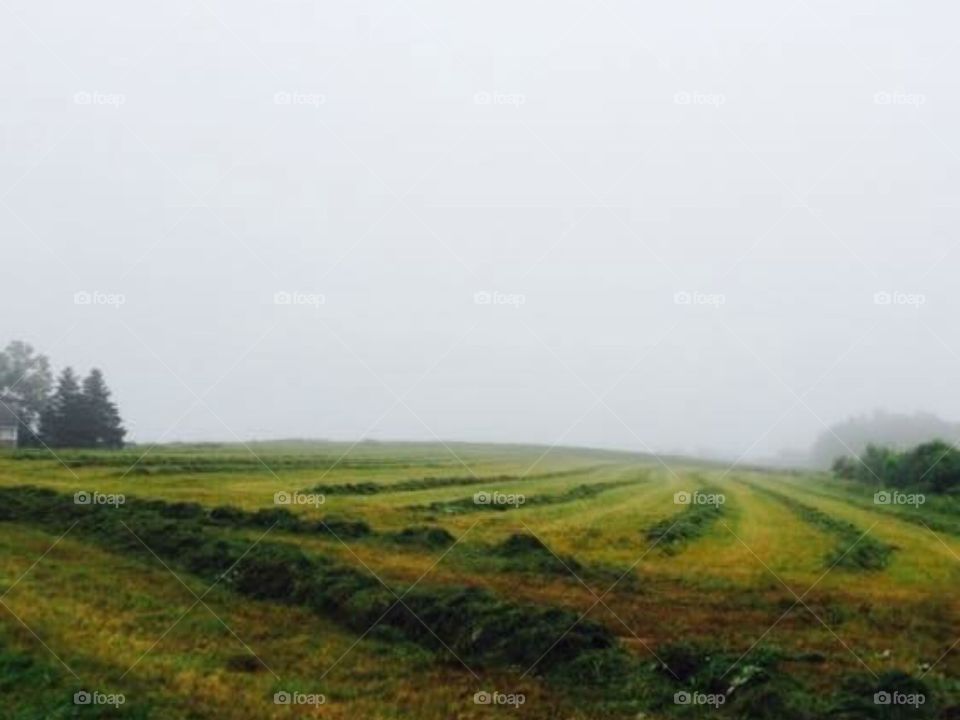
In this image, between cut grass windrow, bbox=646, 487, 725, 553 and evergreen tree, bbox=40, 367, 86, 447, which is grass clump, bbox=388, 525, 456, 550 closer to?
cut grass windrow, bbox=646, 487, 725, 553

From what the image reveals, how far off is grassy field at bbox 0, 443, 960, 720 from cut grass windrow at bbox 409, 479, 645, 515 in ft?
0.07

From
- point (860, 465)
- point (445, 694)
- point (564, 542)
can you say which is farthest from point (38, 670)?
point (860, 465)

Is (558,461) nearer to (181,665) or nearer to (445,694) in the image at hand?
(445,694)

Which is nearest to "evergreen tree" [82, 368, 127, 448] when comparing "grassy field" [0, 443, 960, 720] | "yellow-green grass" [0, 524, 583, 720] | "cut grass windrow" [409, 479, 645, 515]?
"grassy field" [0, 443, 960, 720]

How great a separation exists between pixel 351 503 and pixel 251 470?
127cm

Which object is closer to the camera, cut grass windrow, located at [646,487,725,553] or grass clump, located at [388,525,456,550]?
cut grass windrow, located at [646,487,725,553]

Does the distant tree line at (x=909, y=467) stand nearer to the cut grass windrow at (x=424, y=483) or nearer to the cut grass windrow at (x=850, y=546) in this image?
the cut grass windrow at (x=850, y=546)

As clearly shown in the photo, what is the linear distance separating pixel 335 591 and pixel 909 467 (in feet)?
20.3

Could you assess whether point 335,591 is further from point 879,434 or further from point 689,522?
point 879,434

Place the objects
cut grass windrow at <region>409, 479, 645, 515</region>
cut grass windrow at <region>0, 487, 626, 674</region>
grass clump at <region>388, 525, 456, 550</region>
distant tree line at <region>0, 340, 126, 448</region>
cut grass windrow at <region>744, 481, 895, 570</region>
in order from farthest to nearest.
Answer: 1. distant tree line at <region>0, 340, 126, 448</region>
2. cut grass windrow at <region>409, 479, 645, 515</region>
3. grass clump at <region>388, 525, 456, 550</region>
4. cut grass windrow at <region>744, 481, 895, 570</region>
5. cut grass windrow at <region>0, 487, 626, 674</region>

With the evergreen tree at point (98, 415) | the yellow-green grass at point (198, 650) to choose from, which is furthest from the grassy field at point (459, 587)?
the evergreen tree at point (98, 415)

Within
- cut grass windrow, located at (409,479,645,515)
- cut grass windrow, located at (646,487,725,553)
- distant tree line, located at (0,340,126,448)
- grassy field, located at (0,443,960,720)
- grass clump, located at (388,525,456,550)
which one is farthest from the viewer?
distant tree line, located at (0,340,126,448)

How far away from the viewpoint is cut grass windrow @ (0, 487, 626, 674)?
7.14m

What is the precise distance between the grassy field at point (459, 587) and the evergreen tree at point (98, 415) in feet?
0.72
